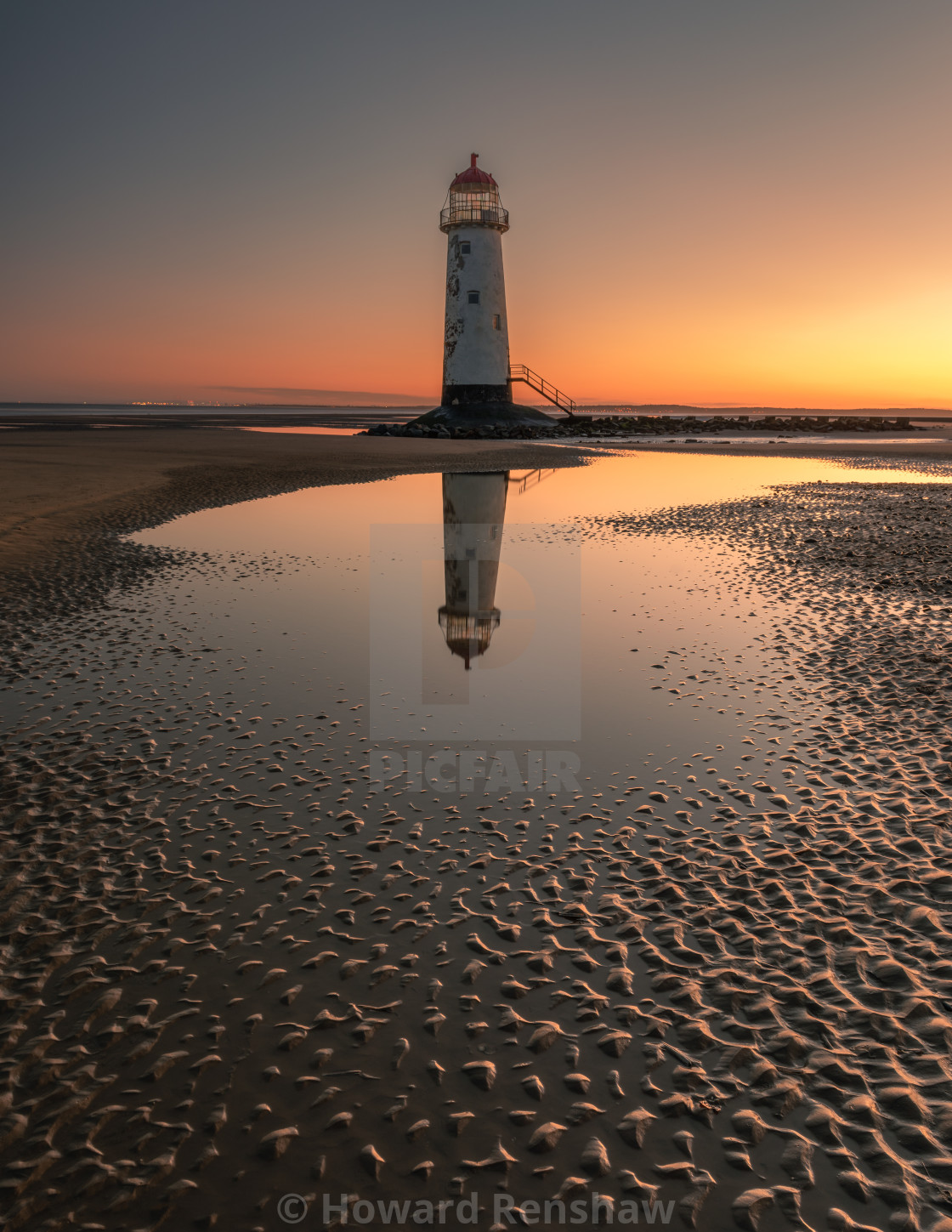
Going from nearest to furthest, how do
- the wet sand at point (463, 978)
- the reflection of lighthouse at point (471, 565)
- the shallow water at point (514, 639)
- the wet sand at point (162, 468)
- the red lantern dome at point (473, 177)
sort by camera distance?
the wet sand at point (463, 978), the shallow water at point (514, 639), the reflection of lighthouse at point (471, 565), the wet sand at point (162, 468), the red lantern dome at point (473, 177)

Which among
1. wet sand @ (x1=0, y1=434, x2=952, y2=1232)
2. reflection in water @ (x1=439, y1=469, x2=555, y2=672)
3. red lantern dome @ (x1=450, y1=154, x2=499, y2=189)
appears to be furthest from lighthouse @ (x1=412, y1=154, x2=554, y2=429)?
wet sand @ (x1=0, y1=434, x2=952, y2=1232)

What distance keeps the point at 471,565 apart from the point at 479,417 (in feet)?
151

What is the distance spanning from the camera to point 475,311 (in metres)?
55.7

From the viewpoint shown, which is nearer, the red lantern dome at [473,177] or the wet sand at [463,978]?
the wet sand at [463,978]

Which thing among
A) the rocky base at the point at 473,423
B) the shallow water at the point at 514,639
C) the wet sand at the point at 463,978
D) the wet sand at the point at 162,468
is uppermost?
the rocky base at the point at 473,423

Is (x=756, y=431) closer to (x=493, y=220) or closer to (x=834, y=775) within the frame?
(x=493, y=220)

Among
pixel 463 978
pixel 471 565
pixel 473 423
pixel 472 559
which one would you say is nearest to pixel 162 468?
pixel 472 559

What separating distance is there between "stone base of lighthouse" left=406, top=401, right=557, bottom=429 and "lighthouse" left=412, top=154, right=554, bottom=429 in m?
0.07

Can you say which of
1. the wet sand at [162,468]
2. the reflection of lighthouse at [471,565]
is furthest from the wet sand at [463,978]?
A: the wet sand at [162,468]

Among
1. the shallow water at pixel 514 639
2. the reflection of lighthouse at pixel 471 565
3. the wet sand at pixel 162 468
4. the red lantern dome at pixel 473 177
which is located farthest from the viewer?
the red lantern dome at pixel 473 177

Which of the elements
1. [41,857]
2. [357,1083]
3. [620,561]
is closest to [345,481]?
[620,561]

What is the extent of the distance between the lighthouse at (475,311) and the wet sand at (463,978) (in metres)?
53.4

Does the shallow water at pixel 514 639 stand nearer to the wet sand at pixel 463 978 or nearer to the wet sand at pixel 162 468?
the wet sand at pixel 463 978

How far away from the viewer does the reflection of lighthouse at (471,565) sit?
11403 mm
